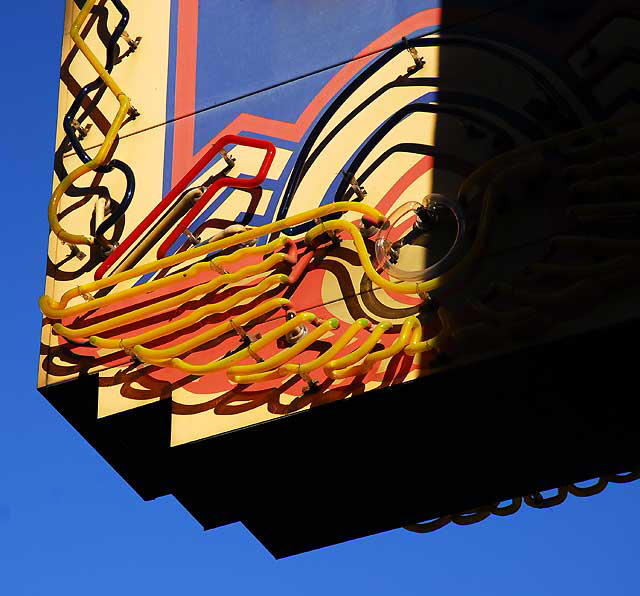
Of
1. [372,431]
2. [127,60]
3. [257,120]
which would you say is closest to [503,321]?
[372,431]

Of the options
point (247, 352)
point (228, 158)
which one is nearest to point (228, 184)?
point (228, 158)

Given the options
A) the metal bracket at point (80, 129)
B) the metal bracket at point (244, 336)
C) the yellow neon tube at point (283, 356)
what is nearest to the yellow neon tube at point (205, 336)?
the metal bracket at point (244, 336)

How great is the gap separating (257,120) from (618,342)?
14.2 ft

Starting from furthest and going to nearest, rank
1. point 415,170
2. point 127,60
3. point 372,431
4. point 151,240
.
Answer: point 127,60 → point 151,240 → point 415,170 → point 372,431

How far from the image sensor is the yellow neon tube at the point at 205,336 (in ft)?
44.3

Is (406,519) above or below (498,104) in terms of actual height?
below

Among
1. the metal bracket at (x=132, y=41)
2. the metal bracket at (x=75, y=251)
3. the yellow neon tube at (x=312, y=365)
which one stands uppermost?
the metal bracket at (x=132, y=41)

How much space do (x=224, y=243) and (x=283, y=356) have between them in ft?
4.79

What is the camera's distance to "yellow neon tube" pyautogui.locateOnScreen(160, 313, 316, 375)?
1309cm

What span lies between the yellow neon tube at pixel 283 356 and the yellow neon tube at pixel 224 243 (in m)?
1.04

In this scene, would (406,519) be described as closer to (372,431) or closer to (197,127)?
(372,431)

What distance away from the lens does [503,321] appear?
1234 centimetres

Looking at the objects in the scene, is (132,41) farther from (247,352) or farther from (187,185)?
(247,352)

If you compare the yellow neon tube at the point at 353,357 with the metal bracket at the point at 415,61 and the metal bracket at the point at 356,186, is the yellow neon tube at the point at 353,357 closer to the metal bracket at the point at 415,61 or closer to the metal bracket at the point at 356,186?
the metal bracket at the point at 356,186
